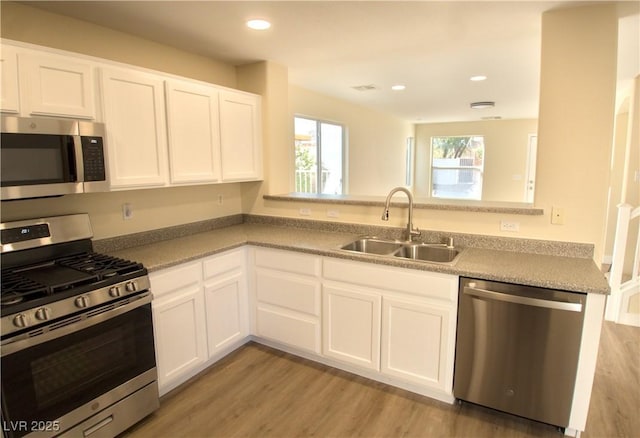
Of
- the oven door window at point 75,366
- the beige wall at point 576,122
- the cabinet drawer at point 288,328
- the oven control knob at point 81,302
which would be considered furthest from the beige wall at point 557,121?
the cabinet drawer at point 288,328

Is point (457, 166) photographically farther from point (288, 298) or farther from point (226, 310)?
point (226, 310)

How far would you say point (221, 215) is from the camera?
3441mm

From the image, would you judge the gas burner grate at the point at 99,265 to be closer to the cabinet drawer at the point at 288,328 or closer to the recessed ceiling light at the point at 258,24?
the cabinet drawer at the point at 288,328

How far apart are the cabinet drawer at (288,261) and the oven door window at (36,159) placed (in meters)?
1.30

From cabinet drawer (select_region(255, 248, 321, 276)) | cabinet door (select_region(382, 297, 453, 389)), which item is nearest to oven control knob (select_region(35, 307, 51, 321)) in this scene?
cabinet drawer (select_region(255, 248, 321, 276))

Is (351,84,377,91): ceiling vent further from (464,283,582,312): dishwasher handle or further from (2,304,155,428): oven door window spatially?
(2,304,155,428): oven door window

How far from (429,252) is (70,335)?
2.17m

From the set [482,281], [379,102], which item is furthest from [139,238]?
[379,102]

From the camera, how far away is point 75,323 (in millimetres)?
1749

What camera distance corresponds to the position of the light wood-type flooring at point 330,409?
2066mm

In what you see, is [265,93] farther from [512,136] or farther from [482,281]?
[512,136]

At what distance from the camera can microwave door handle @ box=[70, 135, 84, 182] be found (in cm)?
195

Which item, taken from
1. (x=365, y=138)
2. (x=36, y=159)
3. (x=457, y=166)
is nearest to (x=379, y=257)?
(x=36, y=159)

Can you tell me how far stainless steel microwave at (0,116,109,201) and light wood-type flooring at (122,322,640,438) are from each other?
4.49ft
